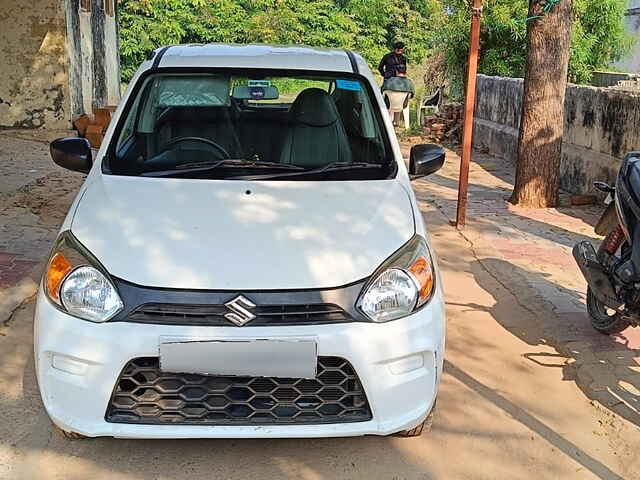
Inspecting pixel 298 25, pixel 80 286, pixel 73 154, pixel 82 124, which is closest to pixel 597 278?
pixel 80 286

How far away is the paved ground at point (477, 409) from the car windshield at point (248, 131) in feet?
4.17

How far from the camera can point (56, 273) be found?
304 centimetres

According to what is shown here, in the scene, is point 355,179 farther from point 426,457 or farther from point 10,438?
point 10,438

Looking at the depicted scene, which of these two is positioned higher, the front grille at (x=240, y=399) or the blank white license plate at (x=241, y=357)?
the blank white license plate at (x=241, y=357)

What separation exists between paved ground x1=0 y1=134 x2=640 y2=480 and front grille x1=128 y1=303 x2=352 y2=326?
697mm

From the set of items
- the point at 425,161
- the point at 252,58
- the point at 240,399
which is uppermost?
the point at 252,58

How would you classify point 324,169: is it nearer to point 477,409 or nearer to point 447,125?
point 477,409

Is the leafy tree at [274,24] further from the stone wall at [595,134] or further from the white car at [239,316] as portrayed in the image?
the white car at [239,316]

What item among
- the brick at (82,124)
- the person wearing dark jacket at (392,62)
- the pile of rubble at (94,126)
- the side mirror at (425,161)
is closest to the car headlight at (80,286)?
the side mirror at (425,161)

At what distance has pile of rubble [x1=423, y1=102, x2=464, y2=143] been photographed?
15062 mm

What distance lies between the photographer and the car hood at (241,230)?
2.91 metres

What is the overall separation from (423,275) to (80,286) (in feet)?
4.57

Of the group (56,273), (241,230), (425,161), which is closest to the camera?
Result: (56,273)

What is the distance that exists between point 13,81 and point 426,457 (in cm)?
1174
